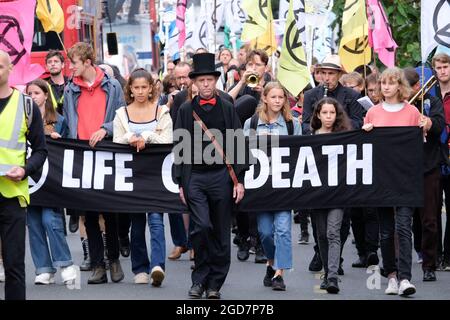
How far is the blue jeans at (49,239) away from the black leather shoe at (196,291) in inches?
A: 55.4

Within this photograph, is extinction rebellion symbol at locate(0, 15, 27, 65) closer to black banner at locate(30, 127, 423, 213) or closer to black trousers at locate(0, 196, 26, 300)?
black banner at locate(30, 127, 423, 213)

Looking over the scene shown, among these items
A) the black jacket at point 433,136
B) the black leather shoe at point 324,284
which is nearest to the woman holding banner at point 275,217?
the black leather shoe at point 324,284

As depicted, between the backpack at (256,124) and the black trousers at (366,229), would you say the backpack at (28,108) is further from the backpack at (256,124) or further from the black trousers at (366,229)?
the black trousers at (366,229)

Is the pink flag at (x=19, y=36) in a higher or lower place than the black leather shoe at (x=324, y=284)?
higher

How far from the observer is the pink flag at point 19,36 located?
1295cm

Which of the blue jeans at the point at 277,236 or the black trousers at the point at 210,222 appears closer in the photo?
the black trousers at the point at 210,222

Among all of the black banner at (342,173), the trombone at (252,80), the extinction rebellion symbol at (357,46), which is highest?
the extinction rebellion symbol at (357,46)

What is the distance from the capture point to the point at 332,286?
1160 centimetres

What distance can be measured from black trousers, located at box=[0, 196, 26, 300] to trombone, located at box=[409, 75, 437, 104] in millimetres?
4417

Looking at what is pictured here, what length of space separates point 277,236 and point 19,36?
349 cm
